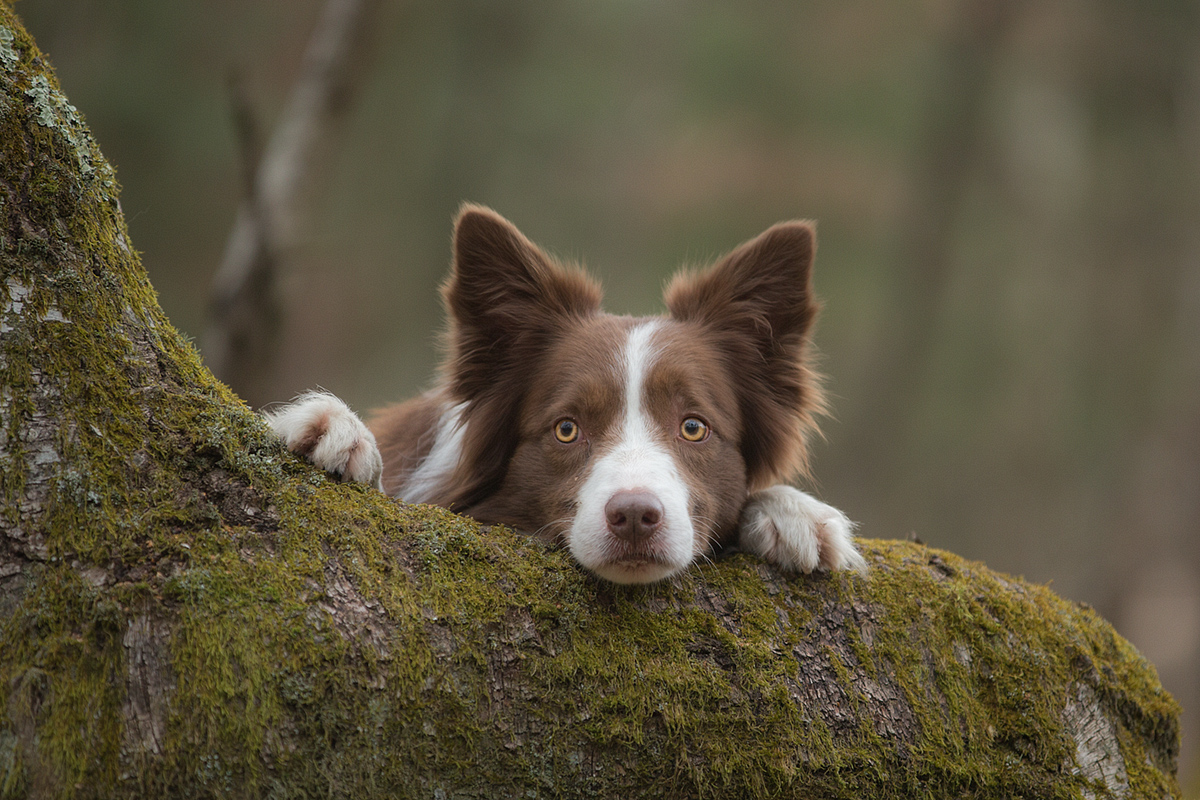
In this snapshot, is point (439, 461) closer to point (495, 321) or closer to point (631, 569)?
point (495, 321)

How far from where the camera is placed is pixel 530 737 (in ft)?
9.08

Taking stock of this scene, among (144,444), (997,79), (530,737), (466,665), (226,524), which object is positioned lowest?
(530,737)

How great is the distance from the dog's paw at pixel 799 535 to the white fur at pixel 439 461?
5.35 feet

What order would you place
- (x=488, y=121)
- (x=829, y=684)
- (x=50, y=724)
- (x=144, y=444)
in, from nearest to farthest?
(x=50, y=724)
(x=144, y=444)
(x=829, y=684)
(x=488, y=121)

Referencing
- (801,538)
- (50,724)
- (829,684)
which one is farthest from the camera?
(801,538)

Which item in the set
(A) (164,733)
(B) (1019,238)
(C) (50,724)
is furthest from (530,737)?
(B) (1019,238)

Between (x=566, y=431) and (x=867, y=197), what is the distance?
51.6ft

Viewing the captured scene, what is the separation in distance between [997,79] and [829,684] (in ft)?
56.3

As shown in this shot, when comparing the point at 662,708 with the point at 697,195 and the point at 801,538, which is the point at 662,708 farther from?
the point at 697,195

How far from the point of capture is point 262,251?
27.7ft

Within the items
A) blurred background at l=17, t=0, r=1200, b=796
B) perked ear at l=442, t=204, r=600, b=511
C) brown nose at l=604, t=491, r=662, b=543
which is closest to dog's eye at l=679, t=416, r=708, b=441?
brown nose at l=604, t=491, r=662, b=543

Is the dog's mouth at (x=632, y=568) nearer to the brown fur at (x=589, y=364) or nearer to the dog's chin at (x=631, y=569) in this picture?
the dog's chin at (x=631, y=569)

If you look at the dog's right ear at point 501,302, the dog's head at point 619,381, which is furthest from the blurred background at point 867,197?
the dog's head at point 619,381

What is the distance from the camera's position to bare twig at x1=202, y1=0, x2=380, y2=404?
8.49 m
